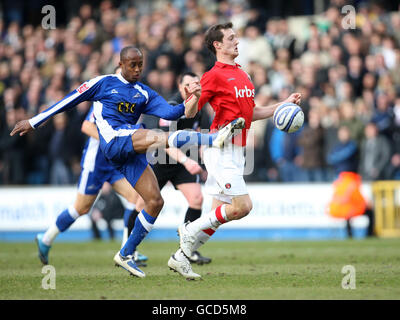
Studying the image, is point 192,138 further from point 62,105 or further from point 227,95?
point 62,105

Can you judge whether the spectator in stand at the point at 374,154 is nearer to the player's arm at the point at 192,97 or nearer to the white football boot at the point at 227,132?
the player's arm at the point at 192,97

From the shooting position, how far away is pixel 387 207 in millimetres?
15961

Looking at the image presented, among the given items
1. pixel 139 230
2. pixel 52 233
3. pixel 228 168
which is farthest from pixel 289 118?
pixel 52 233

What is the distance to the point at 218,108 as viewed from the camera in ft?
26.9

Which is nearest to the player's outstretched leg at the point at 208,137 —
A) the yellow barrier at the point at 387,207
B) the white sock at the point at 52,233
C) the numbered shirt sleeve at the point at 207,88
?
the numbered shirt sleeve at the point at 207,88

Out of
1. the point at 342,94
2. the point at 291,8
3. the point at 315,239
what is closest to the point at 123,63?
the point at 315,239

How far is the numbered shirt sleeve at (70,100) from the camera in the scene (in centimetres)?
826

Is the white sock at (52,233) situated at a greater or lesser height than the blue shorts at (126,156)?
lesser

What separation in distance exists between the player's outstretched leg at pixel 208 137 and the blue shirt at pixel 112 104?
0.68 metres

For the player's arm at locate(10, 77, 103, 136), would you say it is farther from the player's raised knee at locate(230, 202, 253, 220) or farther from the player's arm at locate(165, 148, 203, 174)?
the player's raised knee at locate(230, 202, 253, 220)

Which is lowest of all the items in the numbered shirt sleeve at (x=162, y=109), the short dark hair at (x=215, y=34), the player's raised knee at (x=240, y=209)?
the player's raised knee at (x=240, y=209)

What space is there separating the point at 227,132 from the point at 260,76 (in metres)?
10.7
